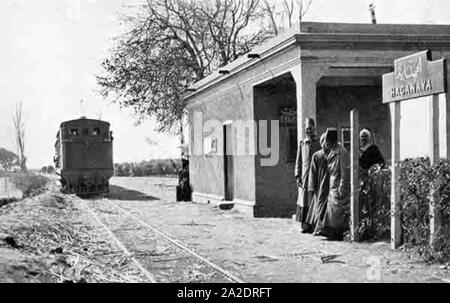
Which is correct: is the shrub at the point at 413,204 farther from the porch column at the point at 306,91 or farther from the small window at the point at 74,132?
the small window at the point at 74,132

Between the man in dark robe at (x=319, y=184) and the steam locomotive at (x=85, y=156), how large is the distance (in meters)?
16.4

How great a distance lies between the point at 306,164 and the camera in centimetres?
1067

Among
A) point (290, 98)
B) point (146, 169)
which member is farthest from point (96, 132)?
point (146, 169)

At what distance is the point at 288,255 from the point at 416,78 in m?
3.17

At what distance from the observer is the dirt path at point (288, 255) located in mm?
6750

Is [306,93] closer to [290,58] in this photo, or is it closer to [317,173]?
[290,58]

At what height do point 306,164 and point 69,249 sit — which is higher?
point 306,164

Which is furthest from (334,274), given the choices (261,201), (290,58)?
(261,201)

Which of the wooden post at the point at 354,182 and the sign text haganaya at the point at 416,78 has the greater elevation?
the sign text haganaya at the point at 416,78

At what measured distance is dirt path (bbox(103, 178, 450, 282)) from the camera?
6.75 m

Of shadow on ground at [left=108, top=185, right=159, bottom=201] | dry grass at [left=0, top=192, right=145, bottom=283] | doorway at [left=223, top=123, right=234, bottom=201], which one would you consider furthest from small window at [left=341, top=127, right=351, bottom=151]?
shadow on ground at [left=108, top=185, right=159, bottom=201]

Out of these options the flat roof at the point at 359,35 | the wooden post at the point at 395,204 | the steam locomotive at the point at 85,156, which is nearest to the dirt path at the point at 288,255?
the wooden post at the point at 395,204

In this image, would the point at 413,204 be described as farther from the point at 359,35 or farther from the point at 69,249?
the point at 69,249

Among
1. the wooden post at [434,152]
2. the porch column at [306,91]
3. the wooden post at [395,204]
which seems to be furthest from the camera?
the porch column at [306,91]
